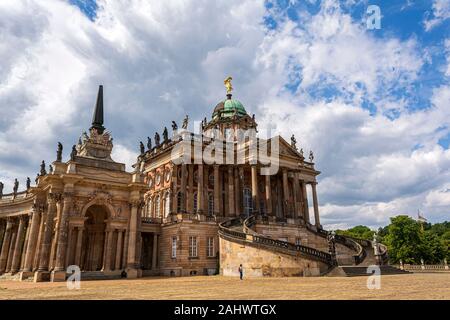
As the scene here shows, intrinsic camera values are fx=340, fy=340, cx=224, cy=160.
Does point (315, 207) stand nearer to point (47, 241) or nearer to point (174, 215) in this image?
point (174, 215)

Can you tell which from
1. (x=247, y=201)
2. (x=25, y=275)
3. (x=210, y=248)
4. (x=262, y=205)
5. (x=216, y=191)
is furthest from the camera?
(x=262, y=205)

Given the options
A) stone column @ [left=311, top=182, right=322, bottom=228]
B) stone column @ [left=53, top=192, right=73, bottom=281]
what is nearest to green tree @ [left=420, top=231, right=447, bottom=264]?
stone column @ [left=311, top=182, right=322, bottom=228]

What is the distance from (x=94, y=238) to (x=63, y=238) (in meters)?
6.34

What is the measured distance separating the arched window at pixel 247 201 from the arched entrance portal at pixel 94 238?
20.7 meters

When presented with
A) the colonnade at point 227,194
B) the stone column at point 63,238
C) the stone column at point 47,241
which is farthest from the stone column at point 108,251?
the colonnade at point 227,194

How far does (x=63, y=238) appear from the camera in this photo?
104ft

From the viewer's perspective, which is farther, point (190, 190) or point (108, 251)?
point (190, 190)

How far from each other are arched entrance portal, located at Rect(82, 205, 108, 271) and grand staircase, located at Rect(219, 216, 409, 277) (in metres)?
13.1

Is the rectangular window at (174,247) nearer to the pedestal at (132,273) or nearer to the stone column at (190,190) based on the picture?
the pedestal at (132,273)

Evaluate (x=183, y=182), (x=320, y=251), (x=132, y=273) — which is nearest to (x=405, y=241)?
(x=320, y=251)
